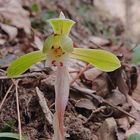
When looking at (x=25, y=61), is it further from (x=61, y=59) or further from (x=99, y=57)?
(x=99, y=57)

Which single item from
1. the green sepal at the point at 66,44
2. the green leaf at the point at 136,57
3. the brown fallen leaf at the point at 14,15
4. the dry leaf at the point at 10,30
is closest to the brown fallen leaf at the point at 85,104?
the green leaf at the point at 136,57

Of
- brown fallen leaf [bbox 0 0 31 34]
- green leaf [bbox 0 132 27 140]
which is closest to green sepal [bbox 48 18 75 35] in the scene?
green leaf [bbox 0 132 27 140]

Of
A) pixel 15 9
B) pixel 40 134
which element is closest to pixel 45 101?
pixel 40 134

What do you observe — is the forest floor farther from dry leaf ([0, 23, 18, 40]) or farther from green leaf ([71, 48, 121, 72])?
green leaf ([71, 48, 121, 72])

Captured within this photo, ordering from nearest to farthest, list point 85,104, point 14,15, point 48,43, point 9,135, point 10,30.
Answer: point 48,43, point 9,135, point 85,104, point 10,30, point 14,15

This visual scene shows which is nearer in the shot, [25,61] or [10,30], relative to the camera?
[25,61]

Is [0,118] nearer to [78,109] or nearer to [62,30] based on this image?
[78,109]

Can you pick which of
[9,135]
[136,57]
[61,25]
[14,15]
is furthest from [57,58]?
[14,15]

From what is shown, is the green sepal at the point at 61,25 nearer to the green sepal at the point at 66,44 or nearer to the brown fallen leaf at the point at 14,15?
the green sepal at the point at 66,44
